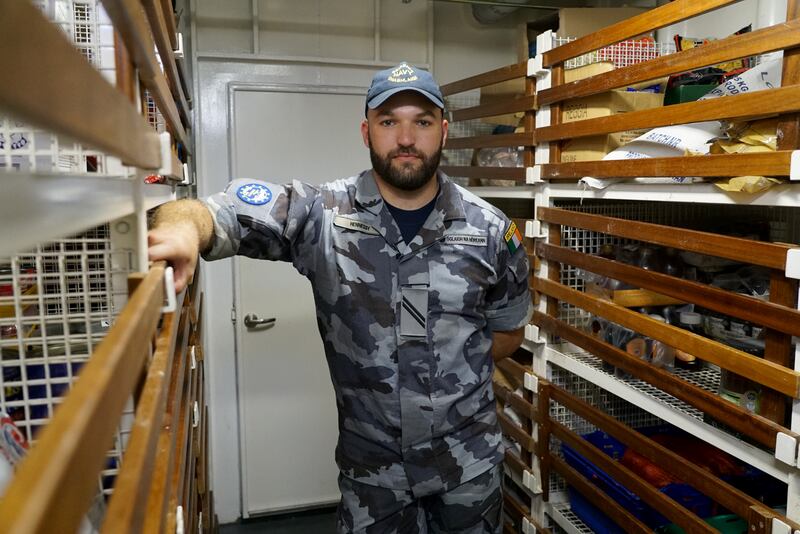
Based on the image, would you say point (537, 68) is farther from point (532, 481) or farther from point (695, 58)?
point (532, 481)

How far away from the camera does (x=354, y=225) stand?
1.87 meters

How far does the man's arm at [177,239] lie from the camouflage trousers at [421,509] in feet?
3.31

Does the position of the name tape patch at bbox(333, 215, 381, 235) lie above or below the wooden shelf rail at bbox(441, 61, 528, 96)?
below

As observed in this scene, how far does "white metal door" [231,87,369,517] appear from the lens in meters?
3.11

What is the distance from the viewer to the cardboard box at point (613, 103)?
77.5 inches

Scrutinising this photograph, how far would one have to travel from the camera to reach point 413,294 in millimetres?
1863

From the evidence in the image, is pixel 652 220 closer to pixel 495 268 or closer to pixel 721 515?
pixel 495 268

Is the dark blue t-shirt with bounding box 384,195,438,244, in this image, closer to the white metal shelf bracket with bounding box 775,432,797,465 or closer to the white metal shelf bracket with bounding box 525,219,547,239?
the white metal shelf bracket with bounding box 525,219,547,239

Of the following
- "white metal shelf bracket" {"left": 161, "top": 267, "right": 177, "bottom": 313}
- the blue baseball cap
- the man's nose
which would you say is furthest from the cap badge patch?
"white metal shelf bracket" {"left": 161, "top": 267, "right": 177, "bottom": 313}

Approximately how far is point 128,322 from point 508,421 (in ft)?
7.54

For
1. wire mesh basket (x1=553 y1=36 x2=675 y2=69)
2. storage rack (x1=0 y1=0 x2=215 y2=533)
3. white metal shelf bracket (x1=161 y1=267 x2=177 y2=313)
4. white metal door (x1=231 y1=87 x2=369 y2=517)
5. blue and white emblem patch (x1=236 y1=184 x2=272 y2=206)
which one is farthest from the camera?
white metal door (x1=231 y1=87 x2=369 y2=517)

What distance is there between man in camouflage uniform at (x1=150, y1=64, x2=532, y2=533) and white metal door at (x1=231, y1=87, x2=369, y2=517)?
1251 mm

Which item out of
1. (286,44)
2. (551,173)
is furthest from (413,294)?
(286,44)

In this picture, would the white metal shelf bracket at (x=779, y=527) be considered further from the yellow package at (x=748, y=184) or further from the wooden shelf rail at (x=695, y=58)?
the wooden shelf rail at (x=695, y=58)
